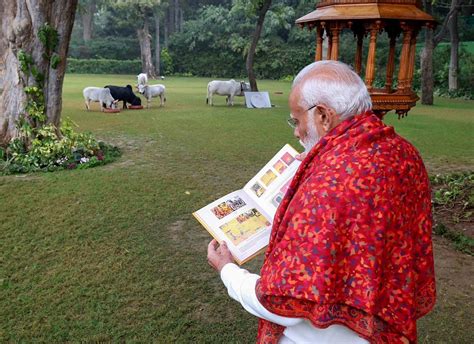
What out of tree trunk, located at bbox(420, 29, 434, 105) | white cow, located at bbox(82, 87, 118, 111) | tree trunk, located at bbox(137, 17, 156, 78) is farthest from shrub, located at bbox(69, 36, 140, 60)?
tree trunk, located at bbox(420, 29, 434, 105)

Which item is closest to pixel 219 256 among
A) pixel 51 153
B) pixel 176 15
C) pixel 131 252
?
pixel 131 252

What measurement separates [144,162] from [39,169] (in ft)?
5.53

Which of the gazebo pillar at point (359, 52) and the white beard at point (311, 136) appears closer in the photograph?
the white beard at point (311, 136)

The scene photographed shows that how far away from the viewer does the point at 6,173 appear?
680cm

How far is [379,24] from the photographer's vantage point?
127 inches

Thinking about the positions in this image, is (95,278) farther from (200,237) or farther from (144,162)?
(144,162)

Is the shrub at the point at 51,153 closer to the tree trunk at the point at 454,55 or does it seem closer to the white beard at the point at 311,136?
the white beard at the point at 311,136

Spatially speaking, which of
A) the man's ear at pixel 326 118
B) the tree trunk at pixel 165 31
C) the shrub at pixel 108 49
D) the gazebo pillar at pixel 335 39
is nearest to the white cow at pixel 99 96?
the gazebo pillar at pixel 335 39

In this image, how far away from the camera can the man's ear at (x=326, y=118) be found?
4.96ft

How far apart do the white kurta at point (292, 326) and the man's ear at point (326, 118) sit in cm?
56

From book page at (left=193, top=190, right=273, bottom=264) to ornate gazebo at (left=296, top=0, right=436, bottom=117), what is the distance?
5.28 ft

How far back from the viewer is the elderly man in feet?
4.43

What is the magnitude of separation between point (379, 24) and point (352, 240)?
2.33 m

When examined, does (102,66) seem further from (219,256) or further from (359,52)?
(219,256)
